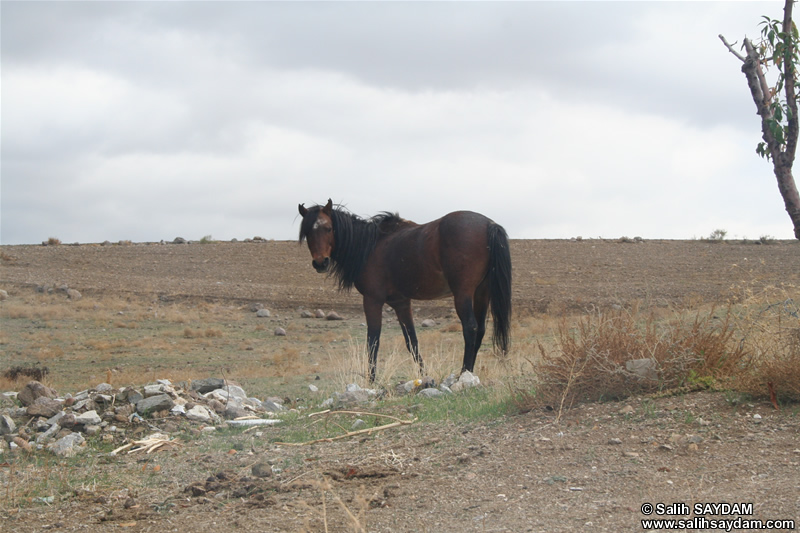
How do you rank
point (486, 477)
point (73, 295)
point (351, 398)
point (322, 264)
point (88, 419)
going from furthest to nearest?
1. point (73, 295)
2. point (322, 264)
3. point (351, 398)
4. point (88, 419)
5. point (486, 477)

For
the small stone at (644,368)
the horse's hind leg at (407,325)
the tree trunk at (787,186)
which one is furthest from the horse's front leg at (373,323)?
the tree trunk at (787,186)

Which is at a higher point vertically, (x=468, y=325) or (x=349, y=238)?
(x=349, y=238)

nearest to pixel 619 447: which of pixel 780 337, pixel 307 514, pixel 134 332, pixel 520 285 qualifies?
pixel 780 337

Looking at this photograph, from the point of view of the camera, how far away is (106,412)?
7.75 meters

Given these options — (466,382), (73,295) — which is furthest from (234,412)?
(73,295)

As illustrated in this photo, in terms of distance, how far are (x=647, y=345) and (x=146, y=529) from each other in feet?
13.0

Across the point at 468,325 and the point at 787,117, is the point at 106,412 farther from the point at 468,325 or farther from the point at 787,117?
the point at 787,117

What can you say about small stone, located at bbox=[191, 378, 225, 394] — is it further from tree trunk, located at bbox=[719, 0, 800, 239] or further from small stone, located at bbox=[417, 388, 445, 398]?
tree trunk, located at bbox=[719, 0, 800, 239]

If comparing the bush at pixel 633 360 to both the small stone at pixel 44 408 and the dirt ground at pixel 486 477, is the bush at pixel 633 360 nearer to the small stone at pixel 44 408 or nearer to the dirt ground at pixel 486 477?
the dirt ground at pixel 486 477

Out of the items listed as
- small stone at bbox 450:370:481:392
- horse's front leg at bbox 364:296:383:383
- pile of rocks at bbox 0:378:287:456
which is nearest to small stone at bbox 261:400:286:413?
pile of rocks at bbox 0:378:287:456

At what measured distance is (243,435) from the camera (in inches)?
271

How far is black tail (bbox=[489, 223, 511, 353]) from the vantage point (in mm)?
8914

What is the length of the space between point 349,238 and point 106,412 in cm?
Result: 407

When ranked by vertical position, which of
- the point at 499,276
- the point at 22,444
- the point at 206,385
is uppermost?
the point at 499,276
